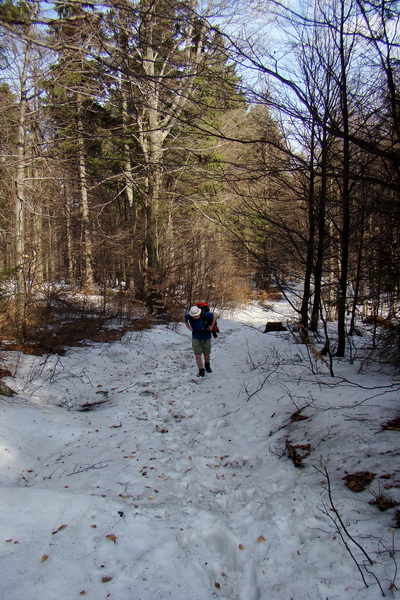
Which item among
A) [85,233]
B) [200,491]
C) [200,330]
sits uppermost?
[85,233]

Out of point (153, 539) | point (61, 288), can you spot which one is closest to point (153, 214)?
point (61, 288)

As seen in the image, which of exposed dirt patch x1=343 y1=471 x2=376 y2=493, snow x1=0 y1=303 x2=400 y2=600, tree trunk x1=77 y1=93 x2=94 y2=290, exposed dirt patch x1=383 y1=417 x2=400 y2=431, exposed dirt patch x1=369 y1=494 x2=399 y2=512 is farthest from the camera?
tree trunk x1=77 y1=93 x2=94 y2=290

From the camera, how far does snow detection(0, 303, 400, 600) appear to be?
2.21 meters

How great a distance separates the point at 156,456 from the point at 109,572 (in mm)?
1933

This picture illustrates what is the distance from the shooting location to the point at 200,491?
339 centimetres

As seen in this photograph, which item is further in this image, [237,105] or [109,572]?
[237,105]

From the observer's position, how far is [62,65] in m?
7.35

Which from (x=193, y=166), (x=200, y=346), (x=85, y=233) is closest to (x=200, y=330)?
(x=200, y=346)

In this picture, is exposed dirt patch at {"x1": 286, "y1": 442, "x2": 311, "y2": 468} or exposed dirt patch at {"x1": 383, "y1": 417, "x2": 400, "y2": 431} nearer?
exposed dirt patch at {"x1": 383, "y1": 417, "x2": 400, "y2": 431}

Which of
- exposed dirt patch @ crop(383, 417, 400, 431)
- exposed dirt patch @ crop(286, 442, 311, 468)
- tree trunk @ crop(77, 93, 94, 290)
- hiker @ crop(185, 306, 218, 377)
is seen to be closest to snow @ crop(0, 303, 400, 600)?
exposed dirt patch @ crop(286, 442, 311, 468)

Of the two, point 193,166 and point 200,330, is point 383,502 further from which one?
point 193,166

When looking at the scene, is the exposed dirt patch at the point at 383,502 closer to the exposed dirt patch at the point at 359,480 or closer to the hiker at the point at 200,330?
the exposed dirt patch at the point at 359,480

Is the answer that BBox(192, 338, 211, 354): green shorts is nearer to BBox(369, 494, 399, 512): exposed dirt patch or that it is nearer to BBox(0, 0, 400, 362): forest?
BBox(0, 0, 400, 362): forest

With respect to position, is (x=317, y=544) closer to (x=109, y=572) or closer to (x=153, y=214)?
(x=109, y=572)
